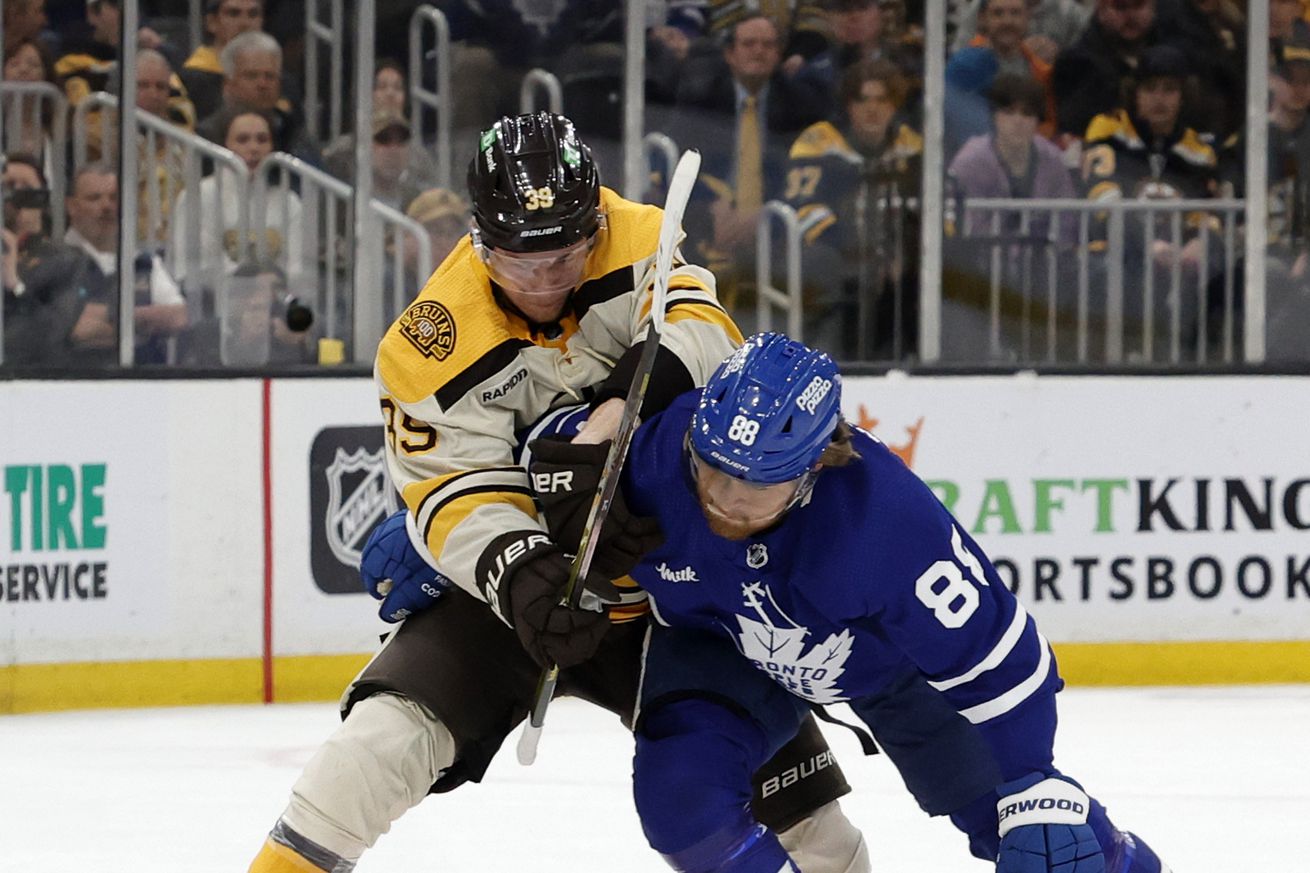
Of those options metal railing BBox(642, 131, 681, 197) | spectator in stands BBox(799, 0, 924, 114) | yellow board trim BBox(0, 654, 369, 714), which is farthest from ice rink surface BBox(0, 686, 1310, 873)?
spectator in stands BBox(799, 0, 924, 114)

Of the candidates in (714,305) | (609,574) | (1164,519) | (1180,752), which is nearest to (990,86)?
(1164,519)

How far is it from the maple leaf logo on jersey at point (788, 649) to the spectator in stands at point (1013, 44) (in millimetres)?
3635

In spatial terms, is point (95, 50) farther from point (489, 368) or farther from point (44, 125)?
point (489, 368)

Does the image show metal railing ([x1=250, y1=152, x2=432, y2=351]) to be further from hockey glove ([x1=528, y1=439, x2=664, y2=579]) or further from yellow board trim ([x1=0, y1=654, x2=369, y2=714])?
hockey glove ([x1=528, y1=439, x2=664, y2=579])

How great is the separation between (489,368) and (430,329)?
97mm

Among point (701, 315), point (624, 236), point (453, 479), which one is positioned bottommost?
point (453, 479)

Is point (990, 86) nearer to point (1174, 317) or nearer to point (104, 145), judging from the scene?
point (1174, 317)

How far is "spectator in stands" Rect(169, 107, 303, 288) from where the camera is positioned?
5664mm

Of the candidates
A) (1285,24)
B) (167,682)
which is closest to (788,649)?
(167,682)

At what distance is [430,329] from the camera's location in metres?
2.79

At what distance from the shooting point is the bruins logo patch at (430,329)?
2.77 metres

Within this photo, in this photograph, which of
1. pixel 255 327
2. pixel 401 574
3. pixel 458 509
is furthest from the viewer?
pixel 255 327

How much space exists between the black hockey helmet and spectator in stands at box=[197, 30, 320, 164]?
308cm

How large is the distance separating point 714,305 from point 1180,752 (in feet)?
7.61
